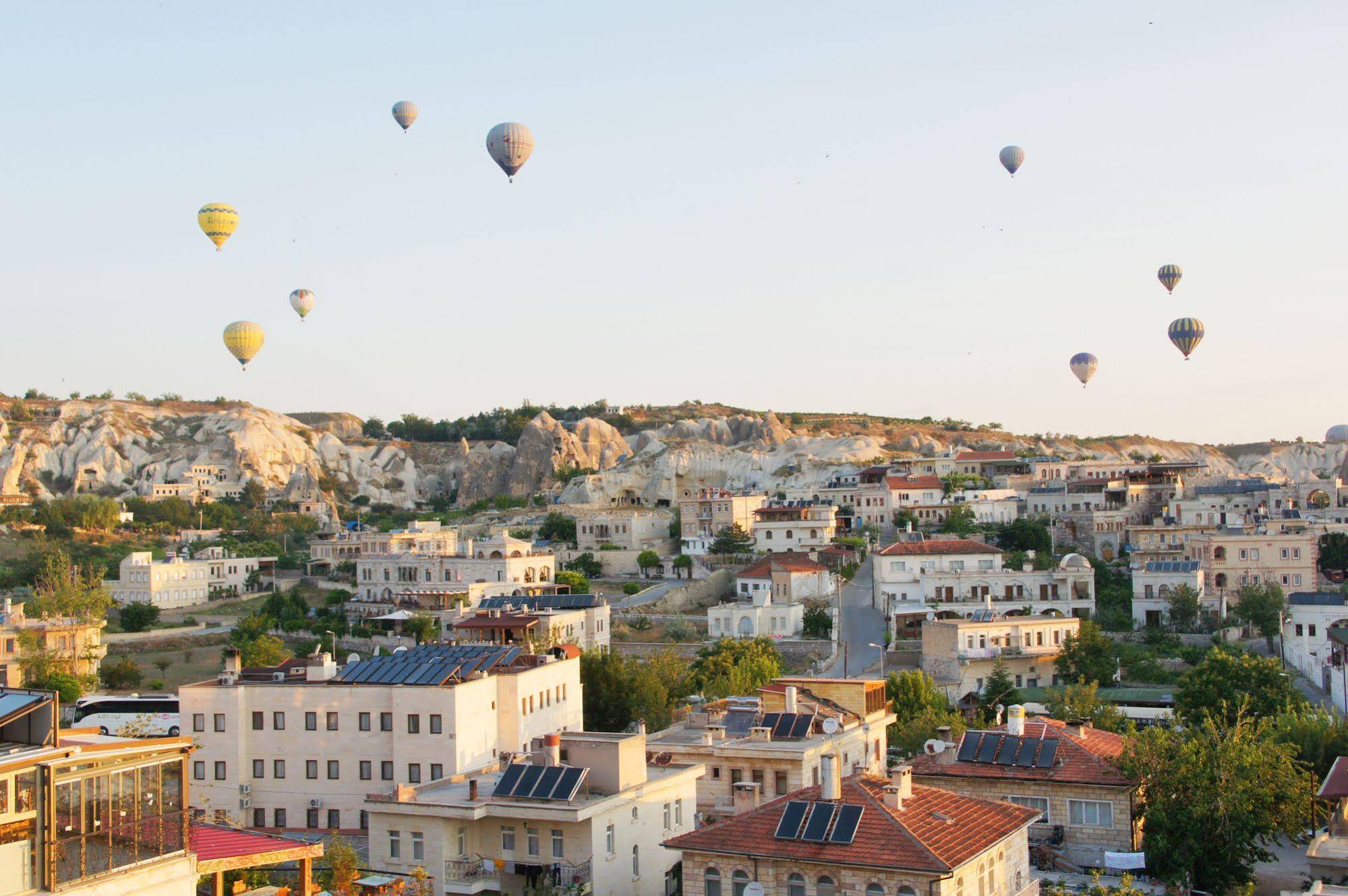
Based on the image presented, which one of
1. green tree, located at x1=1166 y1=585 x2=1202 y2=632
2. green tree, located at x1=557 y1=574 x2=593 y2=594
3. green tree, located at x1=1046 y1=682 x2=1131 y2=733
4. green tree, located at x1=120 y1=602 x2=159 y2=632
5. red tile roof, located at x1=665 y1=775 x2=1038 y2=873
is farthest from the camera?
green tree, located at x1=120 y1=602 x2=159 y2=632

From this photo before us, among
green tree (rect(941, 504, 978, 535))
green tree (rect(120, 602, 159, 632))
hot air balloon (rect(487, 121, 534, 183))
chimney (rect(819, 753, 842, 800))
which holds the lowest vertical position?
green tree (rect(120, 602, 159, 632))

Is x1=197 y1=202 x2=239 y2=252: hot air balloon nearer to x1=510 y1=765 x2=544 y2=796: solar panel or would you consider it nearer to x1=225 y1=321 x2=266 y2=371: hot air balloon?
x1=225 y1=321 x2=266 y2=371: hot air balloon

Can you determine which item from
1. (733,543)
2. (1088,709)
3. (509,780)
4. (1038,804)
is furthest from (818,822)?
(733,543)

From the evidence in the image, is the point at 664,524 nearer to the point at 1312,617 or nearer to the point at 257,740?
Result: the point at 1312,617

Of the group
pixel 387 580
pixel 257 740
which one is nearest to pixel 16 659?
pixel 387 580

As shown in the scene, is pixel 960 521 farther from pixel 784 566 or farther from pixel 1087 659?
pixel 1087 659

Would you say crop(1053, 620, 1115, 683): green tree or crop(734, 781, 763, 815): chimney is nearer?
crop(734, 781, 763, 815): chimney

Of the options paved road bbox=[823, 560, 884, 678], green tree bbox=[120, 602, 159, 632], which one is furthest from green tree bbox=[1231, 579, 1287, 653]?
green tree bbox=[120, 602, 159, 632]
